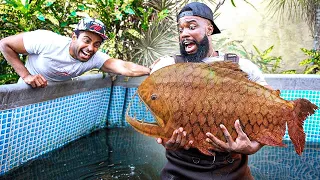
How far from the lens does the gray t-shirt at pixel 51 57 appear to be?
403 centimetres

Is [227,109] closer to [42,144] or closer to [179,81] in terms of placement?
[179,81]

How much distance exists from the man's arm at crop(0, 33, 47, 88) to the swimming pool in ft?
0.42

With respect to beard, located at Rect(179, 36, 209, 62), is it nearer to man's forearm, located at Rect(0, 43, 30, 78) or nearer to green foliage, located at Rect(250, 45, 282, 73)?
man's forearm, located at Rect(0, 43, 30, 78)

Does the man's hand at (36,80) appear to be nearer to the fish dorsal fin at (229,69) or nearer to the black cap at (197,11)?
the black cap at (197,11)

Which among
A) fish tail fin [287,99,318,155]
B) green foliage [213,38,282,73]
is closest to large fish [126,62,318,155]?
fish tail fin [287,99,318,155]

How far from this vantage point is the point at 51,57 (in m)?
4.04

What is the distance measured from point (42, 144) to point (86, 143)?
841 millimetres

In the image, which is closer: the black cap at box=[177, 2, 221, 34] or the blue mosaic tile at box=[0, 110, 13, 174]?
the black cap at box=[177, 2, 221, 34]

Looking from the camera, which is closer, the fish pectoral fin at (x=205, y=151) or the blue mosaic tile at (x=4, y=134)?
the fish pectoral fin at (x=205, y=151)

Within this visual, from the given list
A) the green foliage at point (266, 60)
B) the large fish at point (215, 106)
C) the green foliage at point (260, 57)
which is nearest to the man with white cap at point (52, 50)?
the large fish at point (215, 106)

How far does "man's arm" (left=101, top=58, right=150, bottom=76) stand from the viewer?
422cm

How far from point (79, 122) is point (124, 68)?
1.51m

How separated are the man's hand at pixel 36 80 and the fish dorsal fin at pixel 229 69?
2.55 metres

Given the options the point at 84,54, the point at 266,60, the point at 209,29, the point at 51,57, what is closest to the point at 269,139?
the point at 209,29
